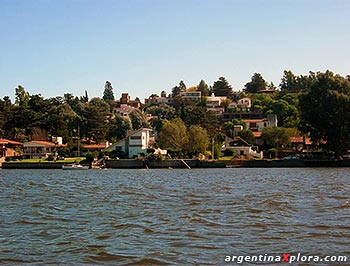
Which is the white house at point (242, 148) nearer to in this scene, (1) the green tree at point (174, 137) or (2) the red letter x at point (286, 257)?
(1) the green tree at point (174, 137)

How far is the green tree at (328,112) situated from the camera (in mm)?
74375

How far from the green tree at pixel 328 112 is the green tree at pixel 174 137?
1883cm

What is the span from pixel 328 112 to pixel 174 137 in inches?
964

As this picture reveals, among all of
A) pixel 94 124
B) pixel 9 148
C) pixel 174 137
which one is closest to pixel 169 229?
pixel 174 137

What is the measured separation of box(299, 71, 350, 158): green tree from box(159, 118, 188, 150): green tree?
1883 cm

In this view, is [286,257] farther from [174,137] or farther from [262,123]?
[262,123]

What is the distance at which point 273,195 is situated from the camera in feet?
95.0

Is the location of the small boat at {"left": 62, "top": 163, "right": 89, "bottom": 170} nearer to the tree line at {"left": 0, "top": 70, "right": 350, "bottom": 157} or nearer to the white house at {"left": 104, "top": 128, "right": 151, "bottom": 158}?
the white house at {"left": 104, "top": 128, "right": 151, "bottom": 158}

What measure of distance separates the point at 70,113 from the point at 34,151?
1767cm

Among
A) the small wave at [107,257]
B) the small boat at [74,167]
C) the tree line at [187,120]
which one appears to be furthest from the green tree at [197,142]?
the small wave at [107,257]

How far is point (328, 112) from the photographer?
74.9 metres

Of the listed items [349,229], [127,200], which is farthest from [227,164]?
[349,229]

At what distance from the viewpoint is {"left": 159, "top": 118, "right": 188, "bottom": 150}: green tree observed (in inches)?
3450

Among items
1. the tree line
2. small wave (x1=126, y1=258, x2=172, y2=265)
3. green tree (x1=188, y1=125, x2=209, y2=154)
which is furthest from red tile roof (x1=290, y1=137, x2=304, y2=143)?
small wave (x1=126, y1=258, x2=172, y2=265)
